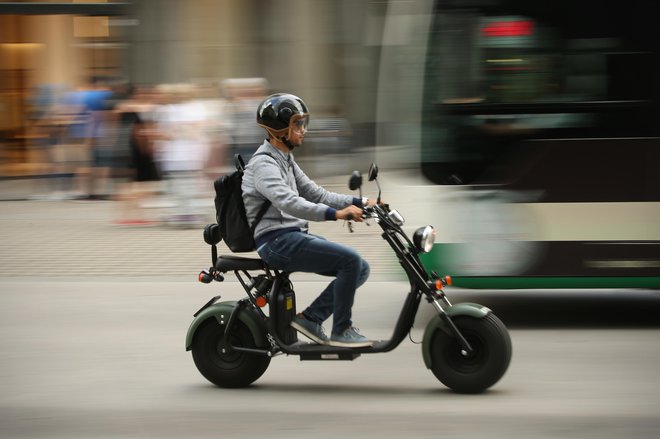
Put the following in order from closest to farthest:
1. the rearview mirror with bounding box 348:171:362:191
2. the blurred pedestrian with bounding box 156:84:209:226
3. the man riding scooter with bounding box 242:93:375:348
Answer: the rearview mirror with bounding box 348:171:362:191, the man riding scooter with bounding box 242:93:375:348, the blurred pedestrian with bounding box 156:84:209:226

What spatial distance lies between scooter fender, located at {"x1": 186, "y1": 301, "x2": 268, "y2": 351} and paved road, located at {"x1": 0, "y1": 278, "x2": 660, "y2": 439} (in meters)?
0.29

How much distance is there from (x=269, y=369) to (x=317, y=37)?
12769 mm

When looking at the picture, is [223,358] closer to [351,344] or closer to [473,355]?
[351,344]

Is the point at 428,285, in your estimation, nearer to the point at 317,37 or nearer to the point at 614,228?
the point at 614,228

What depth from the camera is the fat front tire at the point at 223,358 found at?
5883 mm

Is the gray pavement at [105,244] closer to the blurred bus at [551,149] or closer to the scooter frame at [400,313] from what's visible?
the blurred bus at [551,149]

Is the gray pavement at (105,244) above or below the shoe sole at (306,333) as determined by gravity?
below

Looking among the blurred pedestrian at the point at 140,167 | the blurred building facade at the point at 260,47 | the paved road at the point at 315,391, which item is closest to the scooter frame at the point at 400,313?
the paved road at the point at 315,391

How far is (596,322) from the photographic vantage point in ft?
25.8

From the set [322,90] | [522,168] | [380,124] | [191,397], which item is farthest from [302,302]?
[322,90]

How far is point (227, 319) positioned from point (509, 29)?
3010mm

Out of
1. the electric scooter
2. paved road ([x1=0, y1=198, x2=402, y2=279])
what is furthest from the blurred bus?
the electric scooter

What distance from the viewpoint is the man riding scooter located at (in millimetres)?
5656

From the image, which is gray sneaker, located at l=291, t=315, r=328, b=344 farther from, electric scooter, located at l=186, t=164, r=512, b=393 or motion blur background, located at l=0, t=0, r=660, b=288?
motion blur background, located at l=0, t=0, r=660, b=288
